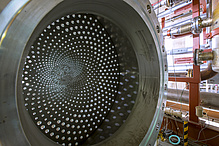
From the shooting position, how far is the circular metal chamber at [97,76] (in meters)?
0.45

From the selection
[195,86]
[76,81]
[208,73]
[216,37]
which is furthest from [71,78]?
[208,73]

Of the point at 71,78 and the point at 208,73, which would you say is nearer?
the point at 71,78

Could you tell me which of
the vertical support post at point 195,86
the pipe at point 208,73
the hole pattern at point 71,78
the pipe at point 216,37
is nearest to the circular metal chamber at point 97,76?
the hole pattern at point 71,78

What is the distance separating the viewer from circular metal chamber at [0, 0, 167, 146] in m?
0.45

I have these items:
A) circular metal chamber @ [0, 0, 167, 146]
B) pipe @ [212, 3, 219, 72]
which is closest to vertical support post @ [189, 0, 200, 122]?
pipe @ [212, 3, 219, 72]

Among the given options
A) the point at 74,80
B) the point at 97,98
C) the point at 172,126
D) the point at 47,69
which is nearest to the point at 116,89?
the point at 97,98

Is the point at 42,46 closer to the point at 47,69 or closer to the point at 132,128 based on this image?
the point at 47,69

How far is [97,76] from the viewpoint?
2.04 feet

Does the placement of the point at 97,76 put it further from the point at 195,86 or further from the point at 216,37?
the point at 195,86

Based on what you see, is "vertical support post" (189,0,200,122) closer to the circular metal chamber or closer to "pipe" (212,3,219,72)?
"pipe" (212,3,219,72)

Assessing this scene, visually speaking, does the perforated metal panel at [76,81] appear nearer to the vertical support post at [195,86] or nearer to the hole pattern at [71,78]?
the hole pattern at [71,78]

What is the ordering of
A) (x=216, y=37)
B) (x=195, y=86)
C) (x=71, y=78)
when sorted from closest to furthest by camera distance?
1. (x=71, y=78)
2. (x=216, y=37)
3. (x=195, y=86)

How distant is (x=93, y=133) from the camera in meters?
0.63

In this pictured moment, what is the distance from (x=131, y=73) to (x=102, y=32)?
0.86 feet
